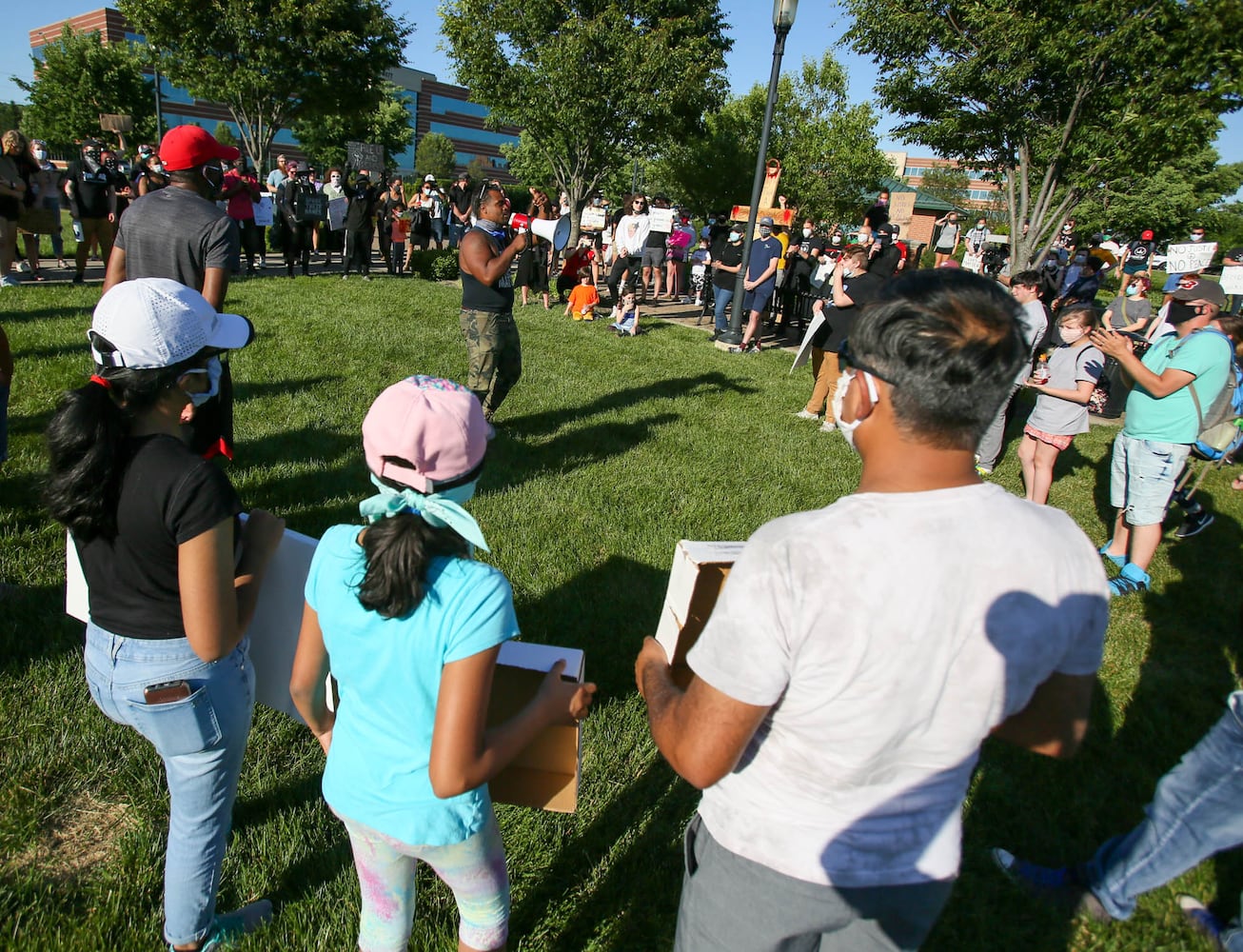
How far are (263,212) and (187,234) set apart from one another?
416 inches

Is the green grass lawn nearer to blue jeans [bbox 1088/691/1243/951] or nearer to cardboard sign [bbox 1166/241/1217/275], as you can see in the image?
blue jeans [bbox 1088/691/1243/951]

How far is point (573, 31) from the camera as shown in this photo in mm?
19812

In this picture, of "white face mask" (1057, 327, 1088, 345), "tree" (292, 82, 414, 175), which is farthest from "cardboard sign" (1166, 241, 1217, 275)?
"tree" (292, 82, 414, 175)

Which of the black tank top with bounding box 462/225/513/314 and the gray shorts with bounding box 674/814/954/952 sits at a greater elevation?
the black tank top with bounding box 462/225/513/314

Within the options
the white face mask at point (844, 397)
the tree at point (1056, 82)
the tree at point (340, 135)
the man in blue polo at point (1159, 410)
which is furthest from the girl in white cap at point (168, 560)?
the tree at point (340, 135)

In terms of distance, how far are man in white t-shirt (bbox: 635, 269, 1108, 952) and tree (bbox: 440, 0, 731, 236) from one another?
21637mm

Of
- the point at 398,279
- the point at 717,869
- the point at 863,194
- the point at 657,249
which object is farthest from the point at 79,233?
the point at 863,194

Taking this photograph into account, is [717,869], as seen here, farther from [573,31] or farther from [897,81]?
[573,31]

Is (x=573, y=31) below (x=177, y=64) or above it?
above

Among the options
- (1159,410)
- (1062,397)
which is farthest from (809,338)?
(1159,410)

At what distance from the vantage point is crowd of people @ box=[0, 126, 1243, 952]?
1.12 m

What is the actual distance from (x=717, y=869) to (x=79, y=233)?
13475 millimetres

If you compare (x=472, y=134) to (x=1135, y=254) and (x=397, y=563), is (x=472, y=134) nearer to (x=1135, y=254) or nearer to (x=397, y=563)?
(x=1135, y=254)

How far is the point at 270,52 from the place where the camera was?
22812 mm
